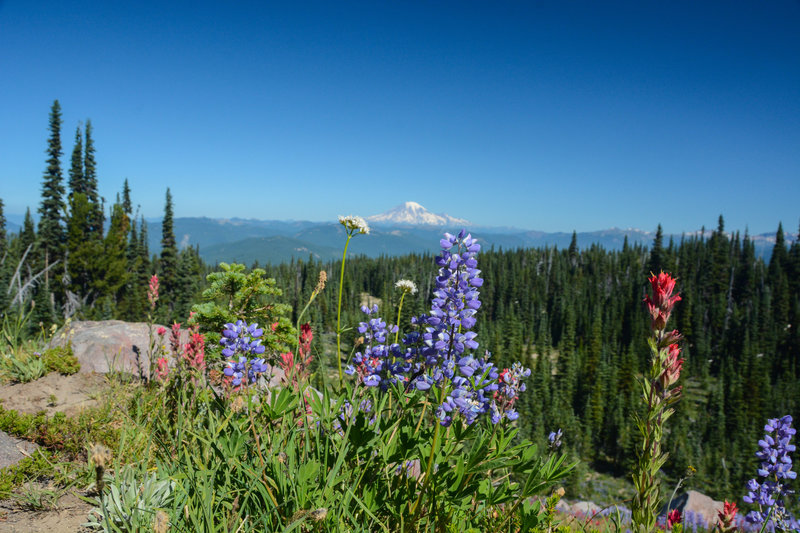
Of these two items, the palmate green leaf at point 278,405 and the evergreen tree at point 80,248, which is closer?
the palmate green leaf at point 278,405

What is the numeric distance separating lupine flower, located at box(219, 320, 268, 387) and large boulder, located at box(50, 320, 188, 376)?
5.44m

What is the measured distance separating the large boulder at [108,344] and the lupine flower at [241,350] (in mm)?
5443

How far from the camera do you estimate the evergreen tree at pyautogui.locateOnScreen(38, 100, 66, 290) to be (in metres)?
51.0

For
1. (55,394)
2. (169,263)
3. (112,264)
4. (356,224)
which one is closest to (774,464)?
(356,224)

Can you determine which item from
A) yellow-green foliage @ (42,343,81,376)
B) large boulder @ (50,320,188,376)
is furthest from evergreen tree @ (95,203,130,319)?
yellow-green foliage @ (42,343,81,376)

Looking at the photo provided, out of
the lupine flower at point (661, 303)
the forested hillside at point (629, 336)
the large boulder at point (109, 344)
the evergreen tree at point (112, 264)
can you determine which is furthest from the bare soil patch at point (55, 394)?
the evergreen tree at point (112, 264)

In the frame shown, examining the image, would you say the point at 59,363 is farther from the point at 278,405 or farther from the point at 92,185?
the point at 92,185

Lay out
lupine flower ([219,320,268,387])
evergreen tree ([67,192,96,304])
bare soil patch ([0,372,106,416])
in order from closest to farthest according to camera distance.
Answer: lupine flower ([219,320,268,387]) → bare soil patch ([0,372,106,416]) → evergreen tree ([67,192,96,304])

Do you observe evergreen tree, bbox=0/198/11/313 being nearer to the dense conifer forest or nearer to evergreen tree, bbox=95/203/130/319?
the dense conifer forest

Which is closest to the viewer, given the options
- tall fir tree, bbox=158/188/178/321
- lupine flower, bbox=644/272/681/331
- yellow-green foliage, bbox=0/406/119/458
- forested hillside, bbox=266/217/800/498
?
lupine flower, bbox=644/272/681/331

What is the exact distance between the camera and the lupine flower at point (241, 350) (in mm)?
2852

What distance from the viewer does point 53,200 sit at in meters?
51.6

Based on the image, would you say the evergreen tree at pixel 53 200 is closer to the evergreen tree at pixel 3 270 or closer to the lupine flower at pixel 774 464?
the evergreen tree at pixel 3 270

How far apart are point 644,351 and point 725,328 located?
25433 millimetres
